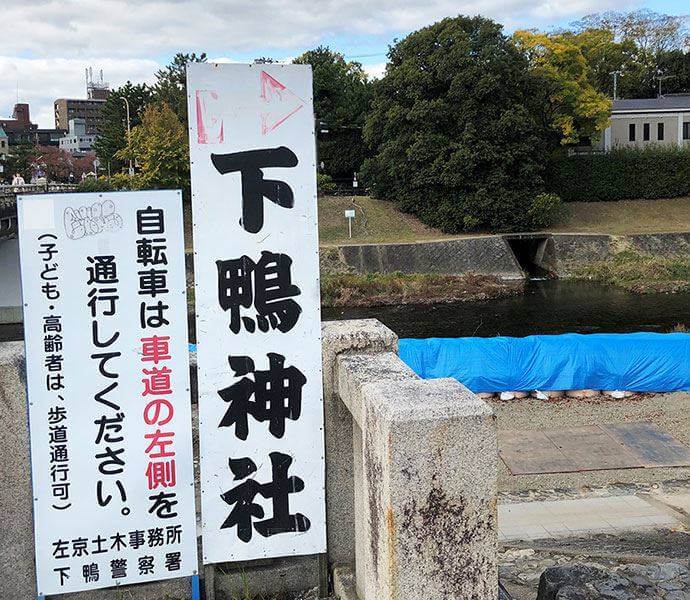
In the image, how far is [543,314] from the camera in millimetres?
26391

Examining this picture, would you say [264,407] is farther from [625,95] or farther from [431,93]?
[625,95]

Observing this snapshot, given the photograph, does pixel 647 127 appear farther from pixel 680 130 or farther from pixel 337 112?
pixel 337 112

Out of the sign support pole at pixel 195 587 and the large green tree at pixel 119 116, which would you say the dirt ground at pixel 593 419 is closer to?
the sign support pole at pixel 195 587

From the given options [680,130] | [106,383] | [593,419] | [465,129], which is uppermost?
[680,130]

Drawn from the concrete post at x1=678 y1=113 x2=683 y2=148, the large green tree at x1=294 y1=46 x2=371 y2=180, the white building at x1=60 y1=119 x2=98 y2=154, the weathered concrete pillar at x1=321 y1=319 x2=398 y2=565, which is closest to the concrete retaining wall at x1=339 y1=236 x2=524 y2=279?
the large green tree at x1=294 y1=46 x2=371 y2=180

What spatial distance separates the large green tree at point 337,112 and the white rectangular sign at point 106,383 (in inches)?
1563

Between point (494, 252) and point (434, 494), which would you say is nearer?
point (434, 494)

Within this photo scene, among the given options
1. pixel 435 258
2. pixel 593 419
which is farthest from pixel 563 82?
pixel 593 419

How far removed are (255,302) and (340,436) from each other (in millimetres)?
895

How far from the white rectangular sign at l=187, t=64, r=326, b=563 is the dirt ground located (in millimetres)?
5504

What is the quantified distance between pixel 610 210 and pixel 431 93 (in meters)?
11.5

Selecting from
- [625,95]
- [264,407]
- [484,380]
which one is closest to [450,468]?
[264,407]

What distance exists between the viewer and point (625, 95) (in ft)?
180

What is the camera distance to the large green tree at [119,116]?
45.9m
